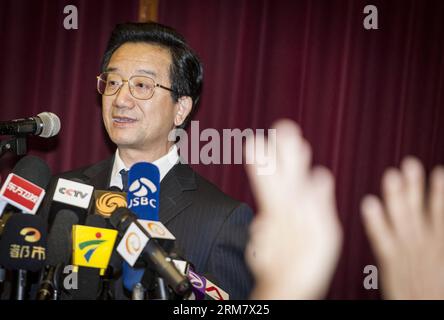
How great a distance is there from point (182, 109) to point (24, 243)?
3.63ft

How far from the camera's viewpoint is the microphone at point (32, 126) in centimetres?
125

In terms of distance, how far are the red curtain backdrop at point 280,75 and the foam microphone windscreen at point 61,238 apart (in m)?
1.61

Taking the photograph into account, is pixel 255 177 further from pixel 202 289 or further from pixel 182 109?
pixel 202 289

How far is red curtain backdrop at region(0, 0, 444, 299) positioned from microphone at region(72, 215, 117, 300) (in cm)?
168

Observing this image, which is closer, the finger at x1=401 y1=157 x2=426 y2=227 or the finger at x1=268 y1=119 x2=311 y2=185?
the finger at x1=401 y1=157 x2=426 y2=227

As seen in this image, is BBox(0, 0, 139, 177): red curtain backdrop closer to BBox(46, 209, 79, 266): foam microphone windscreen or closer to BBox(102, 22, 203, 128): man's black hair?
BBox(102, 22, 203, 128): man's black hair

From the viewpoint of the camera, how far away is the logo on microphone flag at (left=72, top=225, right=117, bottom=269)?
1118mm

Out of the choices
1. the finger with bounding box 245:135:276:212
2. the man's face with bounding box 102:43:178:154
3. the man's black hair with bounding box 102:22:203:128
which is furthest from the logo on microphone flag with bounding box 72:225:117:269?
the finger with bounding box 245:135:276:212

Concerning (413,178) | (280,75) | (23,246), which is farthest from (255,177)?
(23,246)

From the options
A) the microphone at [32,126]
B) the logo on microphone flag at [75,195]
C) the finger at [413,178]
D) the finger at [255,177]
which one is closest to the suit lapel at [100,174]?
the microphone at [32,126]

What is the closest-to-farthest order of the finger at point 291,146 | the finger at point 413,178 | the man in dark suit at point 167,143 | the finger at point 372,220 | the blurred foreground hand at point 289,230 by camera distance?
the blurred foreground hand at point 289,230, the man in dark suit at point 167,143, the finger at point 413,178, the finger at point 291,146, the finger at point 372,220

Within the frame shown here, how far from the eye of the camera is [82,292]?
112 centimetres

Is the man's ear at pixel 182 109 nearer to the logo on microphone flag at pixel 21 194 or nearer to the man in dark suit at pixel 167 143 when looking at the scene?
the man in dark suit at pixel 167 143
